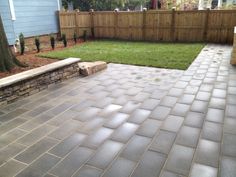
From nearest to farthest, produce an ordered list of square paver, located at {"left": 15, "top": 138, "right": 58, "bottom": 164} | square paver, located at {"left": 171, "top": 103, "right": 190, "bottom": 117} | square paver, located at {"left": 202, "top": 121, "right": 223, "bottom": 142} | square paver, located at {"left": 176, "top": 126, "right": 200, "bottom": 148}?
square paver, located at {"left": 15, "top": 138, "right": 58, "bottom": 164}, square paver, located at {"left": 176, "top": 126, "right": 200, "bottom": 148}, square paver, located at {"left": 202, "top": 121, "right": 223, "bottom": 142}, square paver, located at {"left": 171, "top": 103, "right": 190, "bottom": 117}

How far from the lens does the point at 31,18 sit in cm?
1059

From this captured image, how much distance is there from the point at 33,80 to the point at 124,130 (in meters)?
2.44

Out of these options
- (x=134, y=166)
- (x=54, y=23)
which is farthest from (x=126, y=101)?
(x=54, y=23)

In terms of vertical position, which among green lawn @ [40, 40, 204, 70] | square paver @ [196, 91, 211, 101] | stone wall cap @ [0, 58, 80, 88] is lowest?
square paver @ [196, 91, 211, 101]

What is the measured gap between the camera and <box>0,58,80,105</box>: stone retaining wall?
13.9 feet

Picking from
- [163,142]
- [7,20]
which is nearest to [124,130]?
[163,142]

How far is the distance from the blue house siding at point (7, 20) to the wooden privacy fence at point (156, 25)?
11.1 ft

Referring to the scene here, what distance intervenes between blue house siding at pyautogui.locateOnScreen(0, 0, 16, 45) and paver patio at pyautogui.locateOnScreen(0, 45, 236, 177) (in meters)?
5.08

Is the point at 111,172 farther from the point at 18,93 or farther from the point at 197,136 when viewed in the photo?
the point at 18,93

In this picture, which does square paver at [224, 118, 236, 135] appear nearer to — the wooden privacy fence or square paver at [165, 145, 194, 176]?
square paver at [165, 145, 194, 176]

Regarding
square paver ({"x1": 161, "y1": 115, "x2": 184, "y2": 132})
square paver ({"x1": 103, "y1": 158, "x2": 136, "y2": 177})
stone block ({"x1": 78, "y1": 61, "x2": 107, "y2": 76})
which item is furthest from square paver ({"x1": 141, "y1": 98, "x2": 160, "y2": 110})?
stone block ({"x1": 78, "y1": 61, "x2": 107, "y2": 76})

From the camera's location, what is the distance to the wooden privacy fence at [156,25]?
1044cm

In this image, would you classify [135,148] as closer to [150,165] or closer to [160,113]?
[150,165]

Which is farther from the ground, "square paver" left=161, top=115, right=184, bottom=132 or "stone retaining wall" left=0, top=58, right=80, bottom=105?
"stone retaining wall" left=0, top=58, right=80, bottom=105
